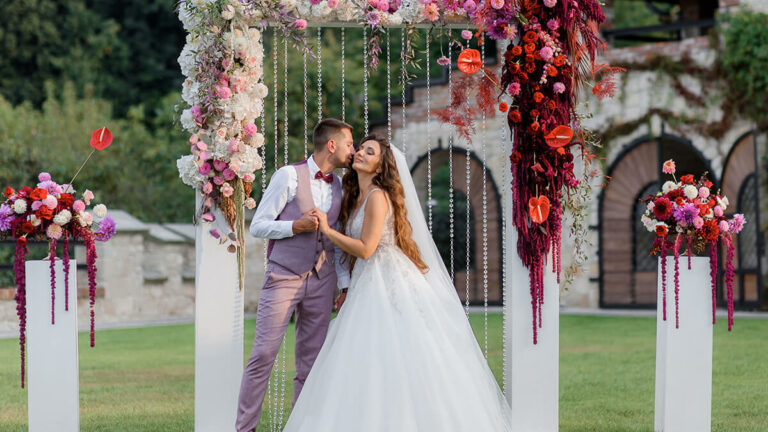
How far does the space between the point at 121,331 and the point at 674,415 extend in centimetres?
787

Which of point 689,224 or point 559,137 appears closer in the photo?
point 559,137

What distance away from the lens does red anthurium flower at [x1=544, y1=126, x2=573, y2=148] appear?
15.9ft

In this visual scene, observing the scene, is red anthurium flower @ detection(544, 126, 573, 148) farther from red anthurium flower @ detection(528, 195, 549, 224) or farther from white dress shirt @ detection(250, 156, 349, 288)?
white dress shirt @ detection(250, 156, 349, 288)

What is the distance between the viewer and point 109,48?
21.1 m

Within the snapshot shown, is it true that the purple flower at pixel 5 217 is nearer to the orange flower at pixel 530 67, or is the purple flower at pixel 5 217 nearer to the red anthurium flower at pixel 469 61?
the red anthurium flower at pixel 469 61

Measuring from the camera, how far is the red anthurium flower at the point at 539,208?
4891 mm

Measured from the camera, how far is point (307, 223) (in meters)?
4.60

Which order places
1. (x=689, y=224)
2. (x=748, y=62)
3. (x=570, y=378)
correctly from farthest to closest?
(x=748, y=62)
(x=570, y=378)
(x=689, y=224)

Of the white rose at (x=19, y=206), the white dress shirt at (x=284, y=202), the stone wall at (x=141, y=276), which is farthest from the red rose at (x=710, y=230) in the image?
the stone wall at (x=141, y=276)

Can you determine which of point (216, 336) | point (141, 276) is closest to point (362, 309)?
point (216, 336)

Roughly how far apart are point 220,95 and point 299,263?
104 centimetres

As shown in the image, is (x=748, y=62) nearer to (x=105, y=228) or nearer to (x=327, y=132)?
(x=327, y=132)

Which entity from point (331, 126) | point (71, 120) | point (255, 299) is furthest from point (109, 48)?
point (331, 126)

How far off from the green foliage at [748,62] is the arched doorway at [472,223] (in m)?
3.88
